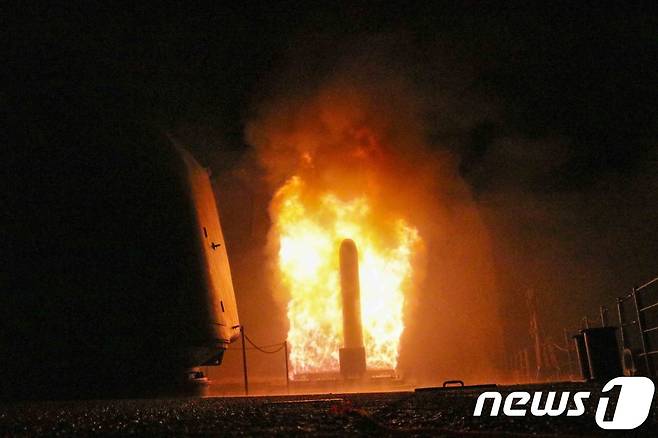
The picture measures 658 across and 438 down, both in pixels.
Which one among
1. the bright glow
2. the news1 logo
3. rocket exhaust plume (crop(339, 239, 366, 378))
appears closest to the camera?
the news1 logo

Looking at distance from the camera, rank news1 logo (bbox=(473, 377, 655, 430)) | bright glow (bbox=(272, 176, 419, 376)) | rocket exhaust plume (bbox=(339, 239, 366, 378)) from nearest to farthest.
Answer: news1 logo (bbox=(473, 377, 655, 430)) < rocket exhaust plume (bbox=(339, 239, 366, 378)) < bright glow (bbox=(272, 176, 419, 376))

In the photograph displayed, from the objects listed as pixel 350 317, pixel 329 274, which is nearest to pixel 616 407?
pixel 350 317

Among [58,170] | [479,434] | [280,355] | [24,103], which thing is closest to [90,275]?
[58,170]

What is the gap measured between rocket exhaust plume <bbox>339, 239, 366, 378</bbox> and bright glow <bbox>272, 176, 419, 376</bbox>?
12.5 feet

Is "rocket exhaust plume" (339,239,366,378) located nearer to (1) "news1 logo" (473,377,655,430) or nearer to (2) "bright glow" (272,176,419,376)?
(2) "bright glow" (272,176,419,376)

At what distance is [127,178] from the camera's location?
12.0 m

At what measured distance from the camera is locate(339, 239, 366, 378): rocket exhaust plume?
24062 mm

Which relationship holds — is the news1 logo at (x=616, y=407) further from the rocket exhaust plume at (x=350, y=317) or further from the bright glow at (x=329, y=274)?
the bright glow at (x=329, y=274)

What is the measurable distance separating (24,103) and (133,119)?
7.70 feet

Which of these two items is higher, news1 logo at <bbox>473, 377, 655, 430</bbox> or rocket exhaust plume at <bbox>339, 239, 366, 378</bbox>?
rocket exhaust plume at <bbox>339, 239, 366, 378</bbox>

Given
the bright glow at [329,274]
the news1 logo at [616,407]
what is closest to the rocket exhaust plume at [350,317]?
the bright glow at [329,274]

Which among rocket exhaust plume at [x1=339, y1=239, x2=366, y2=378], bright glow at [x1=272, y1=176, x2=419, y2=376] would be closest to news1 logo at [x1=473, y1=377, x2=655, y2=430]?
rocket exhaust plume at [x1=339, y1=239, x2=366, y2=378]

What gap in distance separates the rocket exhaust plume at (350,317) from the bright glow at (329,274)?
3823 mm

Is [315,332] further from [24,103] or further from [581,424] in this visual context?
[581,424]
